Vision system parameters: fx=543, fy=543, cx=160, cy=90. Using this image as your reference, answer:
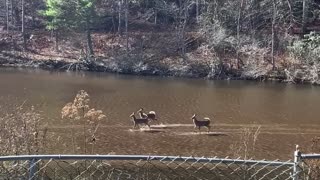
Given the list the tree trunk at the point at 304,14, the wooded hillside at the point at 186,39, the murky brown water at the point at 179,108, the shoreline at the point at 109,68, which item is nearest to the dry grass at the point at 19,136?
the murky brown water at the point at 179,108

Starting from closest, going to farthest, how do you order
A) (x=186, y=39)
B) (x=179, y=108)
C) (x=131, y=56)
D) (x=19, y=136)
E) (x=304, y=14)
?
(x=19, y=136) < (x=179, y=108) < (x=304, y=14) < (x=131, y=56) < (x=186, y=39)

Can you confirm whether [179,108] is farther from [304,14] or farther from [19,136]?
[304,14]

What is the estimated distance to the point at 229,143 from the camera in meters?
19.9

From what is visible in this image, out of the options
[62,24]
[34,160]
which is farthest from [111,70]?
[34,160]

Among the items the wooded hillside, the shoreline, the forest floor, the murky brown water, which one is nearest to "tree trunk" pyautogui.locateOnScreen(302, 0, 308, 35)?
the wooded hillside

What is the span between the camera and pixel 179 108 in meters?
27.3

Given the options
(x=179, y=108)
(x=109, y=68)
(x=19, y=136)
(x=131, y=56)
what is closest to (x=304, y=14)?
(x=131, y=56)

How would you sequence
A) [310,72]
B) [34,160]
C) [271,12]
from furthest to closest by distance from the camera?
[271,12], [310,72], [34,160]

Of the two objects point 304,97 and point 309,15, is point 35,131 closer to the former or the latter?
point 304,97

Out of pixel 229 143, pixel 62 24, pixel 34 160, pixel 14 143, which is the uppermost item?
pixel 62 24

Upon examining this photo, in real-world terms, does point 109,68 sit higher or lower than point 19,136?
higher

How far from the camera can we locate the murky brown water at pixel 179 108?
63.3 feet

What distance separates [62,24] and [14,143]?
3771 centimetres

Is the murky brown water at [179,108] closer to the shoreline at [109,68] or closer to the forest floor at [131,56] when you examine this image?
the shoreline at [109,68]
